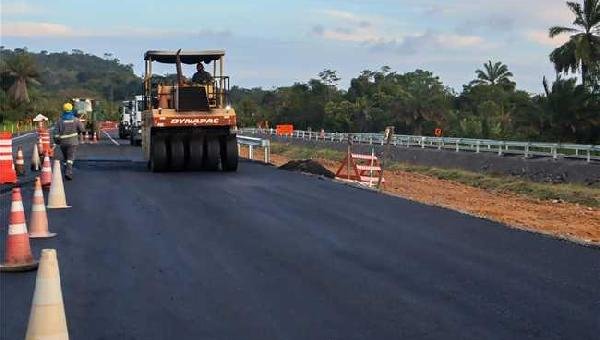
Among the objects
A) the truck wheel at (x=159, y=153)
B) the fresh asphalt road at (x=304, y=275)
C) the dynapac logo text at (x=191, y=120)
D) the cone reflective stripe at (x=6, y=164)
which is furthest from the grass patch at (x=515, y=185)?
the cone reflective stripe at (x=6, y=164)

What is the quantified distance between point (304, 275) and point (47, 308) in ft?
12.9

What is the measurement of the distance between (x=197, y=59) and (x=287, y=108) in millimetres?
82889

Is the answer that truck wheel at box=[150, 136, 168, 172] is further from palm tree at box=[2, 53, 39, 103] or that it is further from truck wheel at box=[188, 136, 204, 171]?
palm tree at box=[2, 53, 39, 103]

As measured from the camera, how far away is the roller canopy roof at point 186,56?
80.1 ft

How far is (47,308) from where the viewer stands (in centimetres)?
554

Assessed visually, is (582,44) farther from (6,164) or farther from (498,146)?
(6,164)

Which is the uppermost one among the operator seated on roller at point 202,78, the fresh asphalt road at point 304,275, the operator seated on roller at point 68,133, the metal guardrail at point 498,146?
the operator seated on roller at point 202,78

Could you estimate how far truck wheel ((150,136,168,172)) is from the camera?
23312mm

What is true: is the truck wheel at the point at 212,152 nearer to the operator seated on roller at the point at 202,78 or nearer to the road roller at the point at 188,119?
the road roller at the point at 188,119

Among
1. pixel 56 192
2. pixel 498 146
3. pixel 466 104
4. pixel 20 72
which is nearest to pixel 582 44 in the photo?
pixel 498 146

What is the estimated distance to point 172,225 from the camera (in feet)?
42.2

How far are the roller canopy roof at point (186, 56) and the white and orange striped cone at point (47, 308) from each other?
19.2 m

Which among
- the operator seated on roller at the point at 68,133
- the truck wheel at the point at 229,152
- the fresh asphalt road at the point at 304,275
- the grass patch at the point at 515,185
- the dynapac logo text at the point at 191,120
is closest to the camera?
the fresh asphalt road at the point at 304,275

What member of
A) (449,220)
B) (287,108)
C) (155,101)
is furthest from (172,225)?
(287,108)
